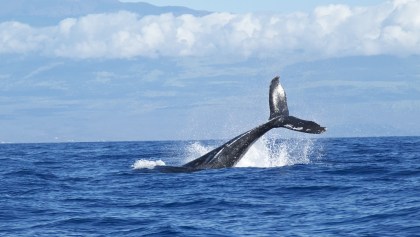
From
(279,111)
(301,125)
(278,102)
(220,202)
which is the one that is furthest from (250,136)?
(220,202)

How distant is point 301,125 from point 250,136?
238 centimetres

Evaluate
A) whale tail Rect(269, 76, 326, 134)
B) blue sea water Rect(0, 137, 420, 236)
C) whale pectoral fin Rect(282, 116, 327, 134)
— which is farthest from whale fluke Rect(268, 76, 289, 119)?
blue sea water Rect(0, 137, 420, 236)

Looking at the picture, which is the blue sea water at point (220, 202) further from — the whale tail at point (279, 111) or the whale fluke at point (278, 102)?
the whale fluke at point (278, 102)

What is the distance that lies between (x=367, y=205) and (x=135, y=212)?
4.90 metres

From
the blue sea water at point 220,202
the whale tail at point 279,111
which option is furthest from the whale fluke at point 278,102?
the blue sea water at point 220,202

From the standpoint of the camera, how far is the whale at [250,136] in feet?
80.2

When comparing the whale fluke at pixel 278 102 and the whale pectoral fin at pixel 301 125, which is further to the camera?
the whale fluke at pixel 278 102

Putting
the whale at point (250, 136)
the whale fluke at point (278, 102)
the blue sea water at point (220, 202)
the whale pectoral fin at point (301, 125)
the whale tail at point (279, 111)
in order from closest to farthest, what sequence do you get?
the blue sea water at point (220, 202), the whale pectoral fin at point (301, 125), the whale tail at point (279, 111), the whale at point (250, 136), the whale fluke at point (278, 102)

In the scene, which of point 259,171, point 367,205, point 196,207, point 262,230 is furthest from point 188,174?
point 262,230

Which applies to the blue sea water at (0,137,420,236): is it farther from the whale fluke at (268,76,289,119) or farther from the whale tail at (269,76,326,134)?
the whale fluke at (268,76,289,119)

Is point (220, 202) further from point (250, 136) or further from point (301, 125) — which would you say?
point (250, 136)

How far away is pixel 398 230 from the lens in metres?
13.5

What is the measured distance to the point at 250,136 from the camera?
25188 millimetres

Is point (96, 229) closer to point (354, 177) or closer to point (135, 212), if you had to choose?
point (135, 212)
